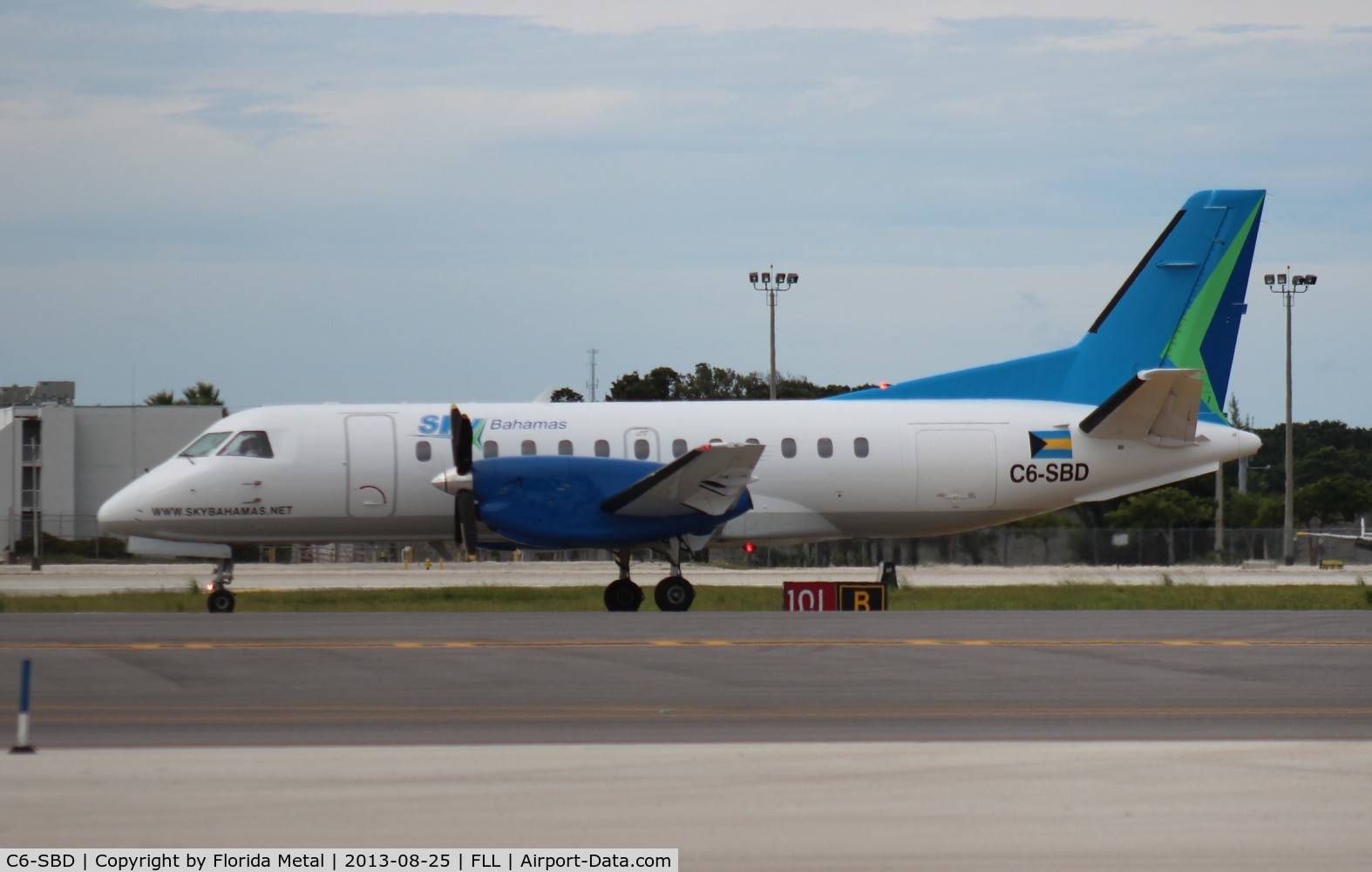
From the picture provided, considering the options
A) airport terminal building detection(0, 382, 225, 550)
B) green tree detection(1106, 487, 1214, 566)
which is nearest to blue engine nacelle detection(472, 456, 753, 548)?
green tree detection(1106, 487, 1214, 566)

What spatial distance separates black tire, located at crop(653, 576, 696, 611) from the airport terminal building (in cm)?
4258

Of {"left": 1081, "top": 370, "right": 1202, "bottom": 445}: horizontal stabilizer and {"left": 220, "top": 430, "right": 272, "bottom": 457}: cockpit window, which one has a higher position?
{"left": 1081, "top": 370, "right": 1202, "bottom": 445}: horizontal stabilizer

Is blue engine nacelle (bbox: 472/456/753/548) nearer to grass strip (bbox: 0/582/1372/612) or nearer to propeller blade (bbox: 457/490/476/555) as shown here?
propeller blade (bbox: 457/490/476/555)

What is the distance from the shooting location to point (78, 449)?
62.2 metres

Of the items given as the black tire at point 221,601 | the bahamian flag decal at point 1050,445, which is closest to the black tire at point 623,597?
the black tire at point 221,601

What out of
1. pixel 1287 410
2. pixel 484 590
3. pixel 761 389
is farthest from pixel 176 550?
pixel 761 389

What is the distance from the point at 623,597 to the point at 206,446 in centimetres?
729

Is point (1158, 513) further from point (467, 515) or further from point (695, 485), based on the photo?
point (467, 515)

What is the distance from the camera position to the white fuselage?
23.6m

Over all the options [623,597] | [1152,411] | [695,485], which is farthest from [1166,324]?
[623,597]

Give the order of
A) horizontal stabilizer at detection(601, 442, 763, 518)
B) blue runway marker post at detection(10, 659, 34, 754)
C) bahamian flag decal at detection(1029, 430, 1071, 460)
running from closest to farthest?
1. blue runway marker post at detection(10, 659, 34, 754)
2. horizontal stabilizer at detection(601, 442, 763, 518)
3. bahamian flag decal at detection(1029, 430, 1071, 460)

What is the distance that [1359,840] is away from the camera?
709 cm

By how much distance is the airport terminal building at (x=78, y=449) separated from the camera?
198ft

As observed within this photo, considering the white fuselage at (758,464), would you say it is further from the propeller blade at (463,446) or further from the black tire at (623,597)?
the black tire at (623,597)
